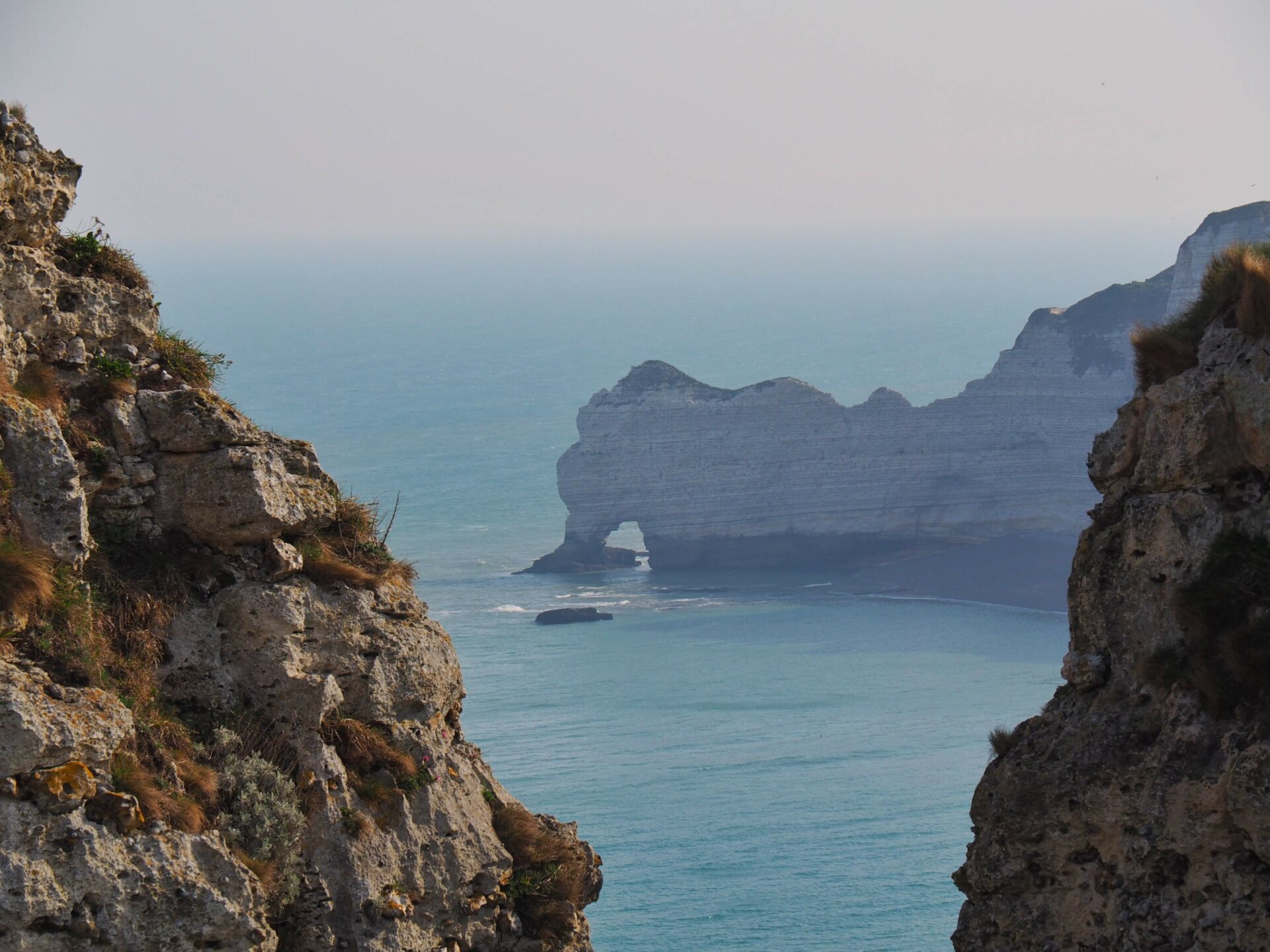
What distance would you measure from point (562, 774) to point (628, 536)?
129 ft

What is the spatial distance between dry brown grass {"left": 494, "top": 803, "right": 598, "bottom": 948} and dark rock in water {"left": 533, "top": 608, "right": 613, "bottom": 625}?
55264 mm

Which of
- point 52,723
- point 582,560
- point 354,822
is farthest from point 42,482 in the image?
point 582,560

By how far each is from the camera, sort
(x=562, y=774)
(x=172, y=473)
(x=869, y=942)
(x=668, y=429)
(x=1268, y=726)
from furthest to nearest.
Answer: (x=668, y=429)
(x=562, y=774)
(x=869, y=942)
(x=172, y=473)
(x=1268, y=726)

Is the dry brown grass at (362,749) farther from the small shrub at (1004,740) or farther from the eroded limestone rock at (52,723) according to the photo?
the small shrub at (1004,740)

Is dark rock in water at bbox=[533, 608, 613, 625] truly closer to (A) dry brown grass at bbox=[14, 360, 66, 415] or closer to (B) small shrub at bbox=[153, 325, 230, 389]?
(B) small shrub at bbox=[153, 325, 230, 389]

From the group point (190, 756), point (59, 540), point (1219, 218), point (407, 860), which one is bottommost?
point (407, 860)

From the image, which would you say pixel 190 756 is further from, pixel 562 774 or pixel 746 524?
pixel 746 524

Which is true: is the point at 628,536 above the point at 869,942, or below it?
above

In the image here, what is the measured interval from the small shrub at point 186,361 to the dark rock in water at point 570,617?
183 ft

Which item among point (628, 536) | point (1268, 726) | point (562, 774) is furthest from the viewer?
point (628, 536)

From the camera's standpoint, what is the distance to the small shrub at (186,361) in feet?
33.0

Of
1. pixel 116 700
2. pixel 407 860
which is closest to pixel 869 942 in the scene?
pixel 407 860

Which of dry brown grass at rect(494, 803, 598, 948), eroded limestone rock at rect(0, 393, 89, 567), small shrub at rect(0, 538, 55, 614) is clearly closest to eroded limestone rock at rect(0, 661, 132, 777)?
small shrub at rect(0, 538, 55, 614)

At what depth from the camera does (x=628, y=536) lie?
273ft
